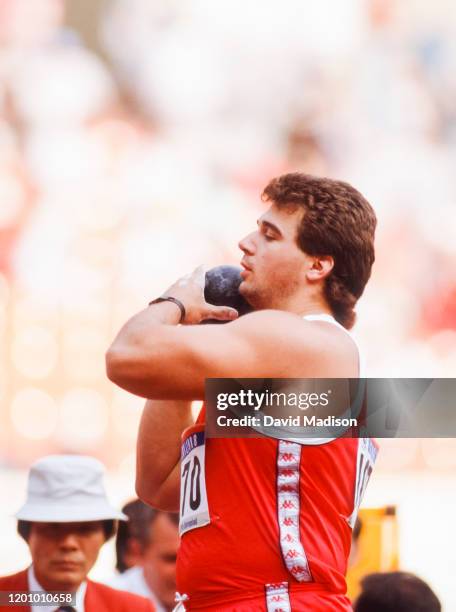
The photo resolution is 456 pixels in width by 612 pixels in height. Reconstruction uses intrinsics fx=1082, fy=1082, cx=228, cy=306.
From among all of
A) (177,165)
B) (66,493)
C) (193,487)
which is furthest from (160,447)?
(177,165)

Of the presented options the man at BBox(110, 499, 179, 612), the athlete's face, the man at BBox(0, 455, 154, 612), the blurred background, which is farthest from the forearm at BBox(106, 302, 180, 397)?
the blurred background

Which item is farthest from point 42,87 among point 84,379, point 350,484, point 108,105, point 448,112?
point 350,484

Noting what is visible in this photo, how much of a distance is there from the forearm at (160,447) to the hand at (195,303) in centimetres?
26

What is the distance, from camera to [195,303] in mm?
1888

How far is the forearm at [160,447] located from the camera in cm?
207

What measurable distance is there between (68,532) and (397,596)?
682 millimetres

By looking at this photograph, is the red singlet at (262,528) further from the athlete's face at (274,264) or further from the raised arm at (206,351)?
the athlete's face at (274,264)

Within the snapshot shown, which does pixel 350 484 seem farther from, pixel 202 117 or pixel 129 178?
pixel 202 117

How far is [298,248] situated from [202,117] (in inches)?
98.6

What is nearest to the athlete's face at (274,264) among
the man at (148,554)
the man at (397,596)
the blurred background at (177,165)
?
the man at (397,596)

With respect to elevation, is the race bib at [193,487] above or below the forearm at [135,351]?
below

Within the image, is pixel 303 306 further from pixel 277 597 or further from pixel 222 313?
pixel 277 597

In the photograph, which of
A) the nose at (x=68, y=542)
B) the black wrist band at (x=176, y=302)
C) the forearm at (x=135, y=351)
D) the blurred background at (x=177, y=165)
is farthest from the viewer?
the blurred background at (x=177, y=165)

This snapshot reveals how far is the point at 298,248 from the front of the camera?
76.1 inches
